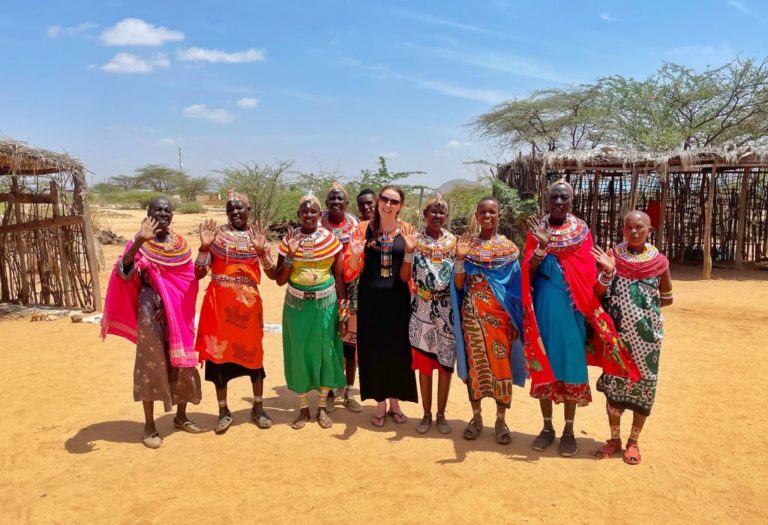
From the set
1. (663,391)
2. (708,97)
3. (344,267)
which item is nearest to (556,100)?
(708,97)

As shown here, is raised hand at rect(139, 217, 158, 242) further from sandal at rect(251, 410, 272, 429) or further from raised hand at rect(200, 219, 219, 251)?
sandal at rect(251, 410, 272, 429)

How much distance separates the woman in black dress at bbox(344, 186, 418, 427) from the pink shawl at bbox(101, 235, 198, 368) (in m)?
1.14

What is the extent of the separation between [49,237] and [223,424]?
20.2 ft

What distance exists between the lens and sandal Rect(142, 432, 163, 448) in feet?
12.6

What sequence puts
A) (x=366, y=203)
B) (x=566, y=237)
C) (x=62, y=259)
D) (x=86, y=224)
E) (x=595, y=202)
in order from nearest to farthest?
(x=566, y=237) < (x=366, y=203) < (x=86, y=224) < (x=62, y=259) < (x=595, y=202)

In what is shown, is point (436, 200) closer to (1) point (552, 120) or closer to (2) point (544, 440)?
(2) point (544, 440)

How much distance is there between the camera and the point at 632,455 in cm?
355

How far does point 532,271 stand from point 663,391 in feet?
8.20

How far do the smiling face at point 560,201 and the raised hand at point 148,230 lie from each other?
254 centimetres

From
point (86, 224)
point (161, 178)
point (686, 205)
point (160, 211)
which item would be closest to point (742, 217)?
point (686, 205)

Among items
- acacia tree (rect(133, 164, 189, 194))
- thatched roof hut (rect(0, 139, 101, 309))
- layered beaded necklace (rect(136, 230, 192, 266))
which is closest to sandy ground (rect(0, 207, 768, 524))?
layered beaded necklace (rect(136, 230, 192, 266))

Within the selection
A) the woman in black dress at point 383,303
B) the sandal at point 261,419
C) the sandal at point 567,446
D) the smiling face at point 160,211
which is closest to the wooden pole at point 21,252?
the smiling face at point 160,211

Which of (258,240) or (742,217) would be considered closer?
(258,240)

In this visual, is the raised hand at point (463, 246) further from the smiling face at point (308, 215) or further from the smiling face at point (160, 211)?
the smiling face at point (160, 211)
